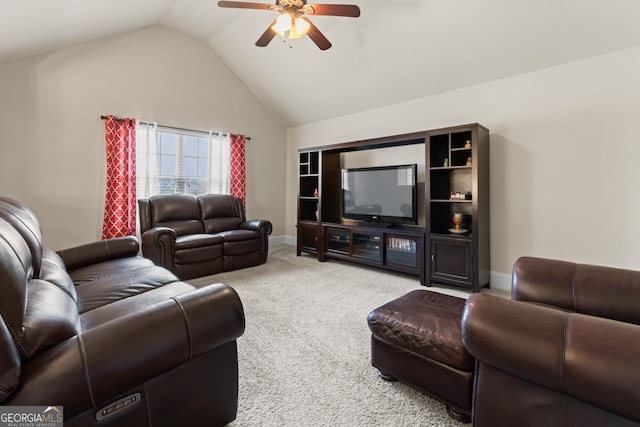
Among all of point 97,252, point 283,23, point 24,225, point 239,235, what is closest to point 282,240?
point 239,235

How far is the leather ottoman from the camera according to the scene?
1.27 m

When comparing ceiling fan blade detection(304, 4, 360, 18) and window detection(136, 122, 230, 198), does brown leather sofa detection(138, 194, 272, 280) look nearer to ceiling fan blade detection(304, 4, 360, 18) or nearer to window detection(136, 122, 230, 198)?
window detection(136, 122, 230, 198)

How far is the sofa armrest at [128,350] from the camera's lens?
790mm

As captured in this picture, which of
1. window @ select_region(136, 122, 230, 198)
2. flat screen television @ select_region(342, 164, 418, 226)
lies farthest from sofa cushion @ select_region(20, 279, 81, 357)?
window @ select_region(136, 122, 230, 198)

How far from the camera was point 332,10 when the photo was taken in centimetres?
241

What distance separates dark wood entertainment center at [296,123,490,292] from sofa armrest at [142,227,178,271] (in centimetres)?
208

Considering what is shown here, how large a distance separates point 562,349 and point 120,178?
4.70 meters

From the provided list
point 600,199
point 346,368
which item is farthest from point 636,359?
point 600,199

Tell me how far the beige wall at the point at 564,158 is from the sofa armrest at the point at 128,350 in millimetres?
3246

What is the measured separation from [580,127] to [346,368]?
3175 mm

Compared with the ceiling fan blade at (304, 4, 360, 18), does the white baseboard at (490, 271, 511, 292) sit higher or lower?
lower

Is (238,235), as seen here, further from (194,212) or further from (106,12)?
(106,12)

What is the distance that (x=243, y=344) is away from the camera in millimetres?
2018
